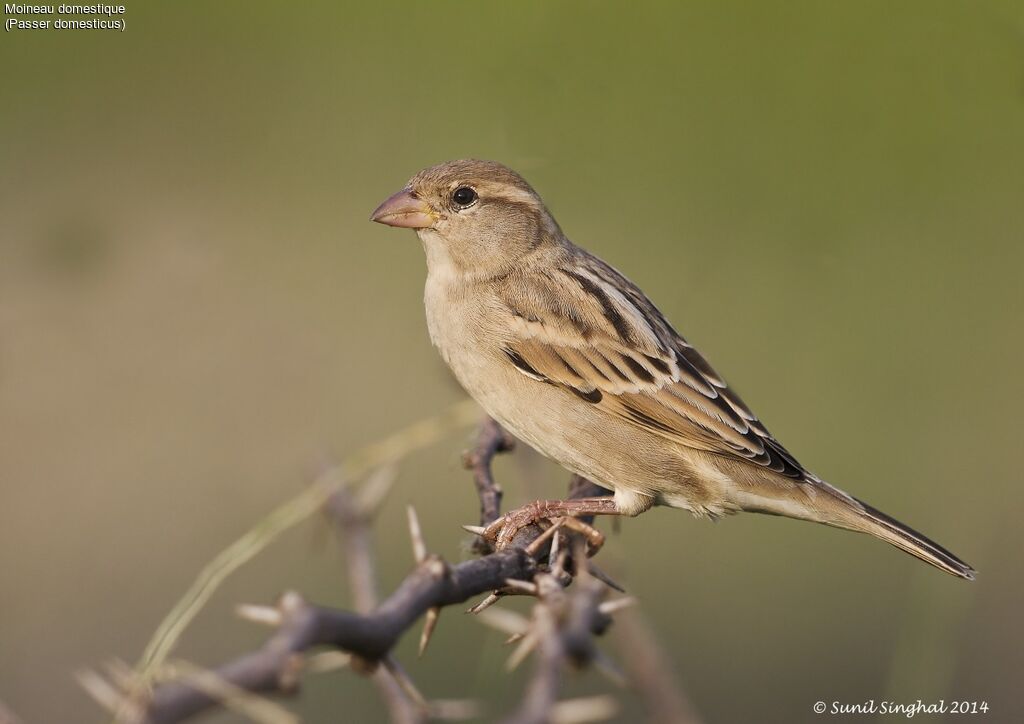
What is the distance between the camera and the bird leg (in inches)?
120

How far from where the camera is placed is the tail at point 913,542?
353cm

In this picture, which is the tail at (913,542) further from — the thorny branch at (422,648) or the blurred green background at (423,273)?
the thorny branch at (422,648)

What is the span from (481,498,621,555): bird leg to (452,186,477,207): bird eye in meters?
1.13

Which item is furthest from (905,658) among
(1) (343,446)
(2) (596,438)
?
(1) (343,446)

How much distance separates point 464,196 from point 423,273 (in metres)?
2.89

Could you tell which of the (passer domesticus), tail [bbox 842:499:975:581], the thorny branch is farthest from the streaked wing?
the thorny branch

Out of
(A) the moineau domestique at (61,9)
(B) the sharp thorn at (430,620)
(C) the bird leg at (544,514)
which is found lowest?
(C) the bird leg at (544,514)

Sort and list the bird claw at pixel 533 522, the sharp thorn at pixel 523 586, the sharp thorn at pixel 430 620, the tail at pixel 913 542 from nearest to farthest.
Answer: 1. the sharp thorn at pixel 430 620
2. the sharp thorn at pixel 523 586
3. the bird claw at pixel 533 522
4. the tail at pixel 913 542

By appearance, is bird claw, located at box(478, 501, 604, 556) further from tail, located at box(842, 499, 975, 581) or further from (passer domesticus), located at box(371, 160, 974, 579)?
tail, located at box(842, 499, 975, 581)

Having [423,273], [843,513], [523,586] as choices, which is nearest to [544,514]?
[843,513]

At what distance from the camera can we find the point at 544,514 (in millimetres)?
3527

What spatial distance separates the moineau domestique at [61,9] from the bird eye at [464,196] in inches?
147

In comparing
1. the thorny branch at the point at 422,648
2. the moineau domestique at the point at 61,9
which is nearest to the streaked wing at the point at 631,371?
the thorny branch at the point at 422,648

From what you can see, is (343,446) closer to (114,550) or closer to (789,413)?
(114,550)
